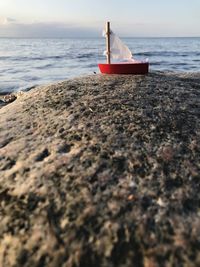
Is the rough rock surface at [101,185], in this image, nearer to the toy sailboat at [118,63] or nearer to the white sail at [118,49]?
the toy sailboat at [118,63]

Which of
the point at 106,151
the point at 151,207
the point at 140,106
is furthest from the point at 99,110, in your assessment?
the point at 151,207

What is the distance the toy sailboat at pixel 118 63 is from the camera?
17.0 feet

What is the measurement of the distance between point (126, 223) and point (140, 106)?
5.30 ft

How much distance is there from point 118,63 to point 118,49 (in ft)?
1.31

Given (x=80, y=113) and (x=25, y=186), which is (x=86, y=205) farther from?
(x=80, y=113)

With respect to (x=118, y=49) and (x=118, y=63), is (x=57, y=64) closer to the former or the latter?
(x=118, y=49)

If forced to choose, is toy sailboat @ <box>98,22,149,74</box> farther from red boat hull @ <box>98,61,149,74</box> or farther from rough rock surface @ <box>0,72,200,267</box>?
rough rock surface @ <box>0,72,200,267</box>

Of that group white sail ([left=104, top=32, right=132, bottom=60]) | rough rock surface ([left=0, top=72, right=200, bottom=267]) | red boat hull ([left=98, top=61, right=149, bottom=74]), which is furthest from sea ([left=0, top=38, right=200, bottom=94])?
rough rock surface ([left=0, top=72, right=200, bottom=267])

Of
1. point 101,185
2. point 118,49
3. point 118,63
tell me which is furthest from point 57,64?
point 101,185

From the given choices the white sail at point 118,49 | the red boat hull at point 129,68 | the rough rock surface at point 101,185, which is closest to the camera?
the rough rock surface at point 101,185

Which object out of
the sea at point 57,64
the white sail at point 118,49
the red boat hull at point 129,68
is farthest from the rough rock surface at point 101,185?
the sea at point 57,64

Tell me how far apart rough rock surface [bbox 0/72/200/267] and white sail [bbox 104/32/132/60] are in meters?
2.58

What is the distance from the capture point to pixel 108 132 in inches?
110

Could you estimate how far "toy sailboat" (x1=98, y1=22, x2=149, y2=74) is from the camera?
17.0 feet
